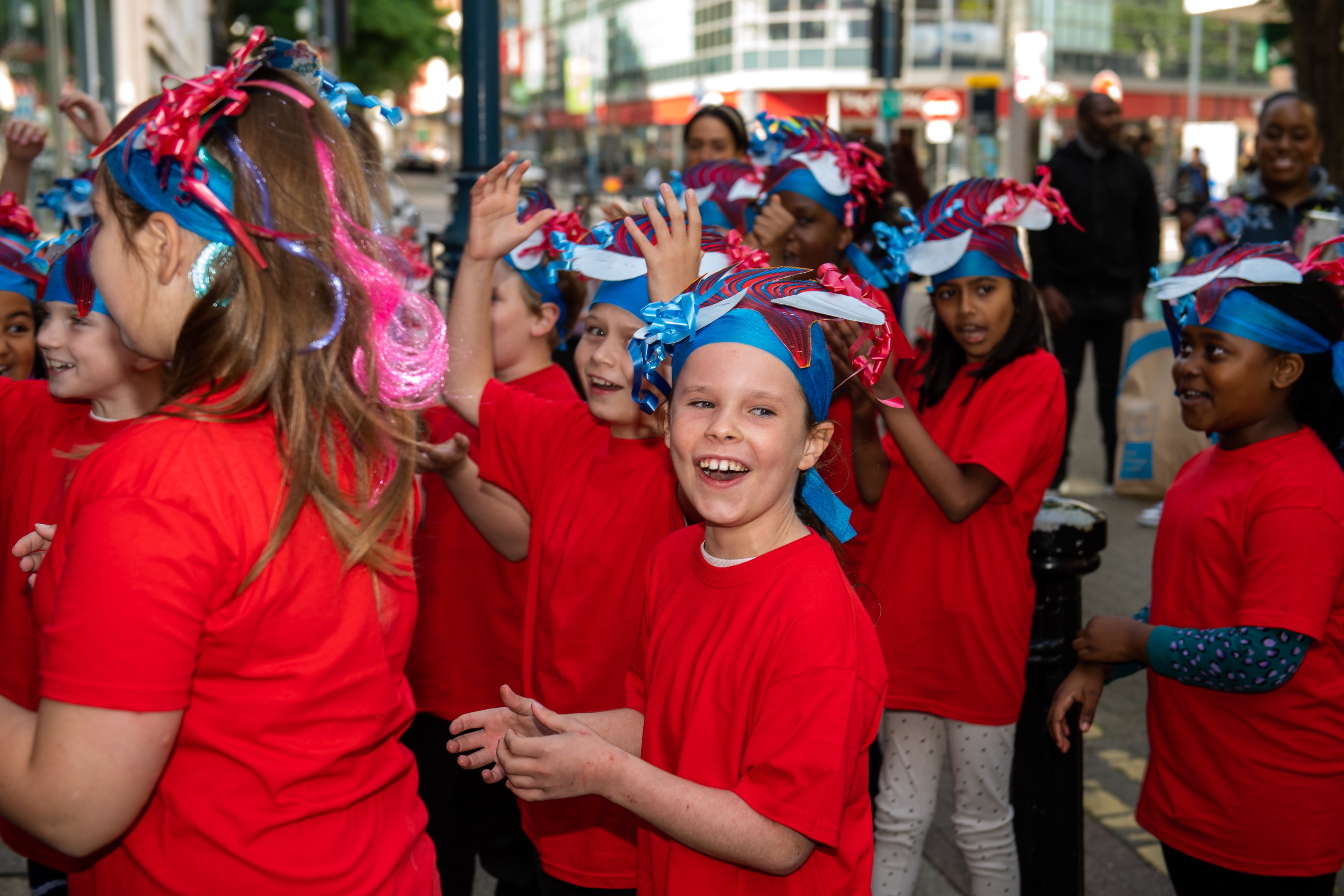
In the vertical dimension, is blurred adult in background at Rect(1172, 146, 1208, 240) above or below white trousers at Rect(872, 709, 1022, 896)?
above

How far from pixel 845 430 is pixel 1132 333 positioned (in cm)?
380

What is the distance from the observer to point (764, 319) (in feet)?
6.24

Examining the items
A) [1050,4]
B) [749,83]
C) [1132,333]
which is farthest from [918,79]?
[1132,333]

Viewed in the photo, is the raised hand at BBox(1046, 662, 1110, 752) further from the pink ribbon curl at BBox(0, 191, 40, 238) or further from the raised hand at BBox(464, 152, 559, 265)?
the pink ribbon curl at BBox(0, 191, 40, 238)

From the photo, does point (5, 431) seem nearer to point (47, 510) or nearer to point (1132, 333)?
point (47, 510)

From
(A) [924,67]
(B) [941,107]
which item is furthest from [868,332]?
(A) [924,67]

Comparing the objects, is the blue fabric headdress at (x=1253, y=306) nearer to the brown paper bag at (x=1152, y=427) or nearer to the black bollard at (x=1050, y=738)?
the black bollard at (x=1050, y=738)

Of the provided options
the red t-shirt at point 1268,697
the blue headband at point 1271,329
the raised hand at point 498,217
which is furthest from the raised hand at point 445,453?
the blue headband at point 1271,329

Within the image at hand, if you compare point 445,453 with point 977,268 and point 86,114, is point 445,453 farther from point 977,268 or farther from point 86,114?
point 86,114

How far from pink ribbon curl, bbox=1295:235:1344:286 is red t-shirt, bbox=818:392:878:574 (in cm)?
110

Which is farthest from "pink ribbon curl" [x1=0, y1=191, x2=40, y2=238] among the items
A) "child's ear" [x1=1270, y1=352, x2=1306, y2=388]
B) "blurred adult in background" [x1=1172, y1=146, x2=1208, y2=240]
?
"blurred adult in background" [x1=1172, y1=146, x2=1208, y2=240]

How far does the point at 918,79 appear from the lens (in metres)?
50.0

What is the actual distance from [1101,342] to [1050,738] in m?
5.07

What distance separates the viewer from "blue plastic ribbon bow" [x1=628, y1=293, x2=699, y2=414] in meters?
1.92
